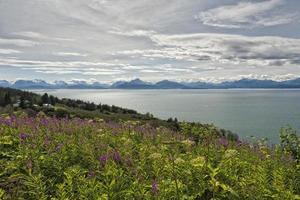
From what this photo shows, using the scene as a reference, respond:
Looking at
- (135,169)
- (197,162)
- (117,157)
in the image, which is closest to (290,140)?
(197,162)

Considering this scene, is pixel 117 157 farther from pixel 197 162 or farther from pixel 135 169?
pixel 197 162

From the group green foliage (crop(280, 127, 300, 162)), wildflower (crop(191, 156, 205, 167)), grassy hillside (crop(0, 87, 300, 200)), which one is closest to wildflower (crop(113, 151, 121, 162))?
grassy hillside (crop(0, 87, 300, 200))

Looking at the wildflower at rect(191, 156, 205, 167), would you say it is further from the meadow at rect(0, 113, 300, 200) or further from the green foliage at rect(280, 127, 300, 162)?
the green foliage at rect(280, 127, 300, 162)

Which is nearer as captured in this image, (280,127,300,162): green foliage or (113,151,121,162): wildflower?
(113,151,121,162): wildflower

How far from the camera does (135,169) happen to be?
6262 mm

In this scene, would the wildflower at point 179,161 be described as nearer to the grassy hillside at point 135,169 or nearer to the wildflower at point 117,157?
the grassy hillside at point 135,169

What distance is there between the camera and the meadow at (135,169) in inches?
200

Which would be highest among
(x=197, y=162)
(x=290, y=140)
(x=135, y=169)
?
(x=197, y=162)

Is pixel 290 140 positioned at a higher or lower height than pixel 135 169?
lower

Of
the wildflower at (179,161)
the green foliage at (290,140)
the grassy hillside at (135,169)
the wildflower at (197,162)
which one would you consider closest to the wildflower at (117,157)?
the grassy hillside at (135,169)

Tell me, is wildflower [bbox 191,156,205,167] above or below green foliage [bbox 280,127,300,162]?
above

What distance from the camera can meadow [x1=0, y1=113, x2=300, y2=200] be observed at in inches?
200

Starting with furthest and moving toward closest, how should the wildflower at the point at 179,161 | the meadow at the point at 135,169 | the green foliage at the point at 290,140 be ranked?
1. the green foliage at the point at 290,140
2. the wildflower at the point at 179,161
3. the meadow at the point at 135,169

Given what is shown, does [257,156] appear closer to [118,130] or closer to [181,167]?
[181,167]
